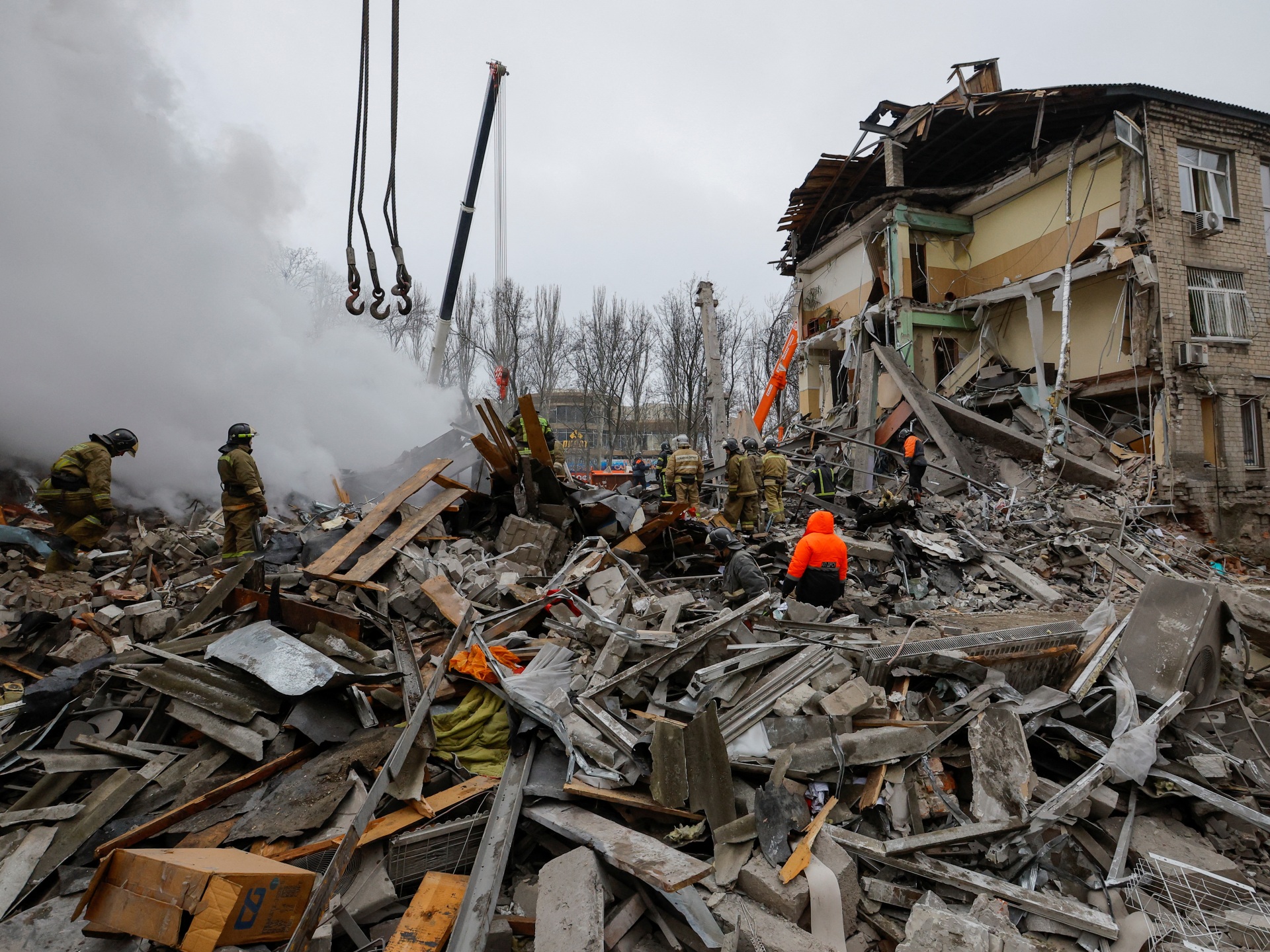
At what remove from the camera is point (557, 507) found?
25.3 feet

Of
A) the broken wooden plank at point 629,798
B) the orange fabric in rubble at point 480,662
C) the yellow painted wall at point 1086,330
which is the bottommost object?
the broken wooden plank at point 629,798

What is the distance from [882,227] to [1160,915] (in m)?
17.1

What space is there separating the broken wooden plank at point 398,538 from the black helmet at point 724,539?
3.29 meters

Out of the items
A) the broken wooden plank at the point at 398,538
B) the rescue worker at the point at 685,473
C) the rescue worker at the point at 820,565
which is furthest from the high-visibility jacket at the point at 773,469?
the broken wooden plank at the point at 398,538

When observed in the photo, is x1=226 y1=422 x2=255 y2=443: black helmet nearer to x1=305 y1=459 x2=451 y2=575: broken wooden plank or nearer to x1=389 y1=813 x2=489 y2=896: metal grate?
x1=305 y1=459 x2=451 y2=575: broken wooden plank

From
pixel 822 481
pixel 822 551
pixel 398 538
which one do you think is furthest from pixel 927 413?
pixel 398 538

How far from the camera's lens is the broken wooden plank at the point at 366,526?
19.5 ft

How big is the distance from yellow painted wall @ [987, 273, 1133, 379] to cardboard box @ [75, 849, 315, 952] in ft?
52.6

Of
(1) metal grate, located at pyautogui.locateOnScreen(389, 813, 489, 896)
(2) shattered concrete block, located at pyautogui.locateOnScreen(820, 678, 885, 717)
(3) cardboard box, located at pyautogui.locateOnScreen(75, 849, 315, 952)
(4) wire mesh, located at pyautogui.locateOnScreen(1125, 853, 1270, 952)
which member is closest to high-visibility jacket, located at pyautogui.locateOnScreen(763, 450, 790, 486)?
(2) shattered concrete block, located at pyautogui.locateOnScreen(820, 678, 885, 717)

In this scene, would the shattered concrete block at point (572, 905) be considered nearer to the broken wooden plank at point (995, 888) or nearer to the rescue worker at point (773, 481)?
the broken wooden plank at point (995, 888)

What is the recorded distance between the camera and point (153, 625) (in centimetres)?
519

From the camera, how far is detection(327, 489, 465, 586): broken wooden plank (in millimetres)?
5887

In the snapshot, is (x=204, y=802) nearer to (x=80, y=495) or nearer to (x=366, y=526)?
(x=366, y=526)

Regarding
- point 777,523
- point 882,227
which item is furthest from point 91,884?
point 882,227
